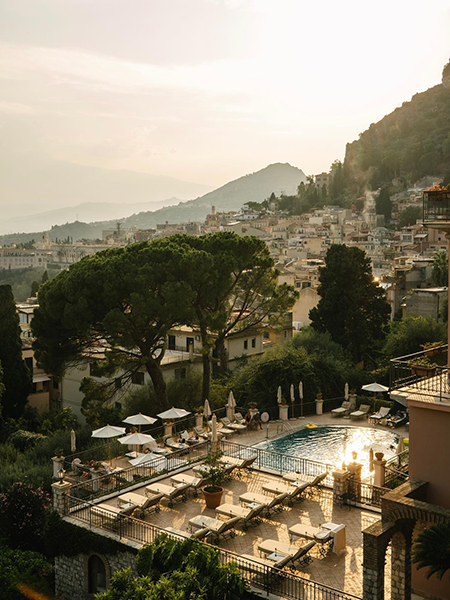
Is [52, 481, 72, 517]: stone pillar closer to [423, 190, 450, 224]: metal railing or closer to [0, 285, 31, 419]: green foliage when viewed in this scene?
[423, 190, 450, 224]: metal railing

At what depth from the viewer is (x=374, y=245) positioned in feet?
310

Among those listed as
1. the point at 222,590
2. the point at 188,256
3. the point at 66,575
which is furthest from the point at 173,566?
the point at 188,256

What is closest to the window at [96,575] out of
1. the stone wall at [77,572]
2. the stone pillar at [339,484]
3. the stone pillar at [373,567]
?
the stone wall at [77,572]

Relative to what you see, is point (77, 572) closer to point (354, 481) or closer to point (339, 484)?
point (339, 484)

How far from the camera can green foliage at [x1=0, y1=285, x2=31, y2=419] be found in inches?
1155

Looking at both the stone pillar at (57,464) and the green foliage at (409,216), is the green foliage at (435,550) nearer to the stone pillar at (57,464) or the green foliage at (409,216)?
the stone pillar at (57,464)

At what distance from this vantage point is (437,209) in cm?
1175

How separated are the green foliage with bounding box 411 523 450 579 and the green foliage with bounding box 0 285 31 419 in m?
23.5

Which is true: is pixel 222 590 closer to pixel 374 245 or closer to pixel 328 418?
pixel 328 418

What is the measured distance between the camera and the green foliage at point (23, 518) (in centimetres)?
1764

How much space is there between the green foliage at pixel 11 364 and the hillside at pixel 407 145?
115159mm

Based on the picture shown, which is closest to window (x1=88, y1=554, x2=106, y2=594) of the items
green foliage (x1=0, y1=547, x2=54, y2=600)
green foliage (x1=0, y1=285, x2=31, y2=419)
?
green foliage (x1=0, y1=547, x2=54, y2=600)

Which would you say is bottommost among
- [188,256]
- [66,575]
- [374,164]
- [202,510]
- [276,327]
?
[66,575]

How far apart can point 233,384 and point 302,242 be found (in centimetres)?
6786
